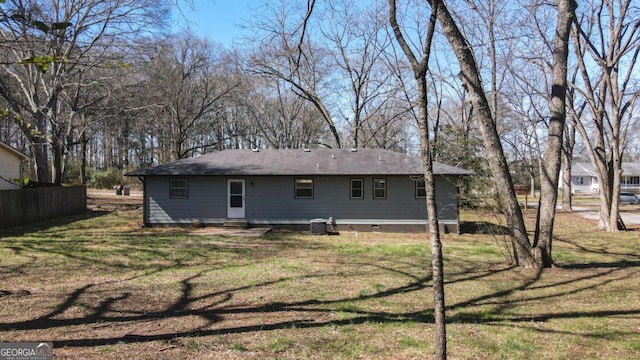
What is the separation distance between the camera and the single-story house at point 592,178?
165 feet

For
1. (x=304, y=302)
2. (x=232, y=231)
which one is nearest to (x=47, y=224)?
(x=232, y=231)

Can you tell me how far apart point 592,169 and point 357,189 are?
162 feet

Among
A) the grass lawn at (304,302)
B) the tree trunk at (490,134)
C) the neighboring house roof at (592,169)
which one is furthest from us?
the neighboring house roof at (592,169)

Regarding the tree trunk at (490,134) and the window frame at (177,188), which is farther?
the window frame at (177,188)

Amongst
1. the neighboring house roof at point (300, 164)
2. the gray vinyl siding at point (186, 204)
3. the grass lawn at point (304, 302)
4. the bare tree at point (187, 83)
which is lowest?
the grass lawn at point (304, 302)

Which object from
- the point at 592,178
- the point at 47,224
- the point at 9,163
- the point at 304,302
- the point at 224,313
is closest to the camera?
the point at 224,313

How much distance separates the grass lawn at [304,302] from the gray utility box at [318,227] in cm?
405

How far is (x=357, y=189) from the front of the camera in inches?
647

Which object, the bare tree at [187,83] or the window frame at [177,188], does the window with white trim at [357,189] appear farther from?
the bare tree at [187,83]

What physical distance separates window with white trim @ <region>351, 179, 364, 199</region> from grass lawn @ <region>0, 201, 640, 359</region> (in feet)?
17.4

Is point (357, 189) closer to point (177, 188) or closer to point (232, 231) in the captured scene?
point (232, 231)

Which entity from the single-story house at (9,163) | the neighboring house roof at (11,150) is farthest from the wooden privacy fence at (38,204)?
the neighboring house roof at (11,150)

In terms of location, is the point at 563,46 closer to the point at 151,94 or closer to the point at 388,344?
the point at 388,344

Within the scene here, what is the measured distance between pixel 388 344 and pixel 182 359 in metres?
2.06
